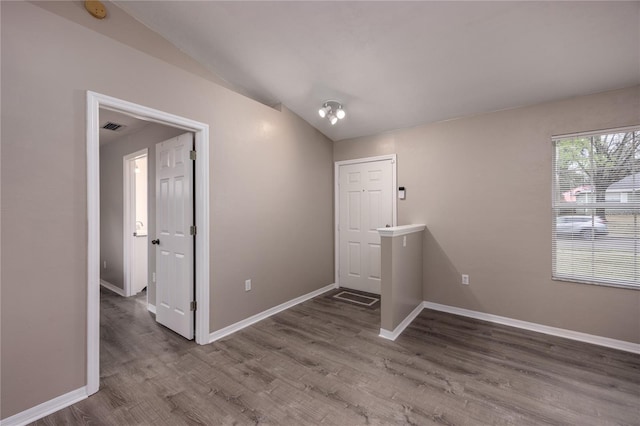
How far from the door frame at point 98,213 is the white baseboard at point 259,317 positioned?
14 cm

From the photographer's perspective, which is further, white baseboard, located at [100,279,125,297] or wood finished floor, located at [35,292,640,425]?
white baseboard, located at [100,279,125,297]

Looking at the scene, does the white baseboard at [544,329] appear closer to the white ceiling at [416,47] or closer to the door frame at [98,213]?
the white ceiling at [416,47]

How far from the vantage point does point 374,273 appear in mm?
4234

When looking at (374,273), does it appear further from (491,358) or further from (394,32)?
(394,32)

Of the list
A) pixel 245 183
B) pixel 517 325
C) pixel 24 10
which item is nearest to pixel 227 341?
pixel 245 183

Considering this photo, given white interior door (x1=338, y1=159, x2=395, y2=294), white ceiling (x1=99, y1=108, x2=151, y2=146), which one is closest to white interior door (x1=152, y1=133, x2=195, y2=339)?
white ceiling (x1=99, y1=108, x2=151, y2=146)

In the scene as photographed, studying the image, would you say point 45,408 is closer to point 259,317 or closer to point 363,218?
point 259,317

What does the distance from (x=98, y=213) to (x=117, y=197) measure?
2762 millimetres

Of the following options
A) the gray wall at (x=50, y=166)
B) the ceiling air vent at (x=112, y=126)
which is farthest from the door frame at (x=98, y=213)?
the ceiling air vent at (x=112, y=126)

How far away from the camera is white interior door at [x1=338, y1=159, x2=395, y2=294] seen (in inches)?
162

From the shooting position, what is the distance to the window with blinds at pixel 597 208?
2578 mm

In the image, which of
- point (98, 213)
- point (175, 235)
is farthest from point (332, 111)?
point (98, 213)

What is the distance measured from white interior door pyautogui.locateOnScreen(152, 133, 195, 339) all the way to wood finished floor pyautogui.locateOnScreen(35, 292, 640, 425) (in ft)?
0.74

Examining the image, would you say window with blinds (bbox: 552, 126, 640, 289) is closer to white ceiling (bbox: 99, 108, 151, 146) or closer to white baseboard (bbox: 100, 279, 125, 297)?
white ceiling (bbox: 99, 108, 151, 146)
